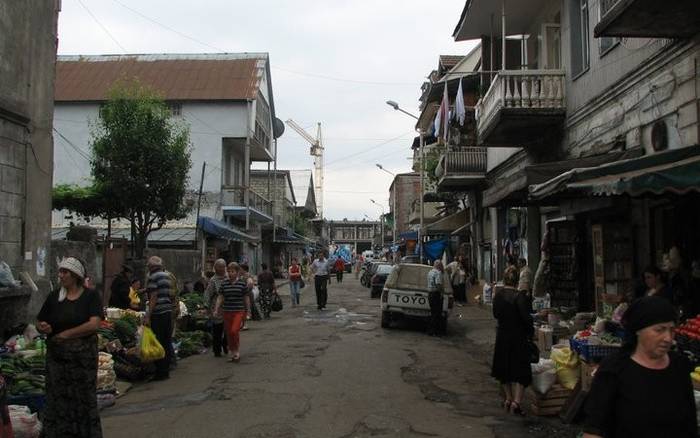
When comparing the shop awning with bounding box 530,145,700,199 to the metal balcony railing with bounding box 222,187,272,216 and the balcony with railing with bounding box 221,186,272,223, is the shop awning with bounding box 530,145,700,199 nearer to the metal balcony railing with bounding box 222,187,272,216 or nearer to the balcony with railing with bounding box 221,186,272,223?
the balcony with railing with bounding box 221,186,272,223

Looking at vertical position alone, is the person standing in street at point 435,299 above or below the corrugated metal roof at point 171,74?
below

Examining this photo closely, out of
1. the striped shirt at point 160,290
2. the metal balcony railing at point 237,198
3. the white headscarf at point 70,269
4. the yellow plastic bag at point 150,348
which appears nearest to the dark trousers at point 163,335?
the striped shirt at point 160,290

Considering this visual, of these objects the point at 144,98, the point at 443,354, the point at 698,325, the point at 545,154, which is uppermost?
the point at 144,98

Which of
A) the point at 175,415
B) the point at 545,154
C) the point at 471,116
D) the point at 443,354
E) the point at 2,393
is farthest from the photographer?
Answer: the point at 471,116

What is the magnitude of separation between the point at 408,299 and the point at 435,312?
0.86 meters

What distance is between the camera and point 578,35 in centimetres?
1434

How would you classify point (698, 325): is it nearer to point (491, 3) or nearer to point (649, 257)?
point (649, 257)

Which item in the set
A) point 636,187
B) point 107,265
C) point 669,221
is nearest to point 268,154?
point 107,265

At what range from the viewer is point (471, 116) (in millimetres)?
26281

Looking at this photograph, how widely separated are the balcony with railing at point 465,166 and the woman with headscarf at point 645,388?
68.8ft

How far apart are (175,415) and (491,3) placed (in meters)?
13.9

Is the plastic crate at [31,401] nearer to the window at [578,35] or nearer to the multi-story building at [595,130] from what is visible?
the multi-story building at [595,130]

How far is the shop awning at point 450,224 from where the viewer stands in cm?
2999

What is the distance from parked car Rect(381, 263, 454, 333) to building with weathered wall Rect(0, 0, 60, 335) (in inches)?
312
